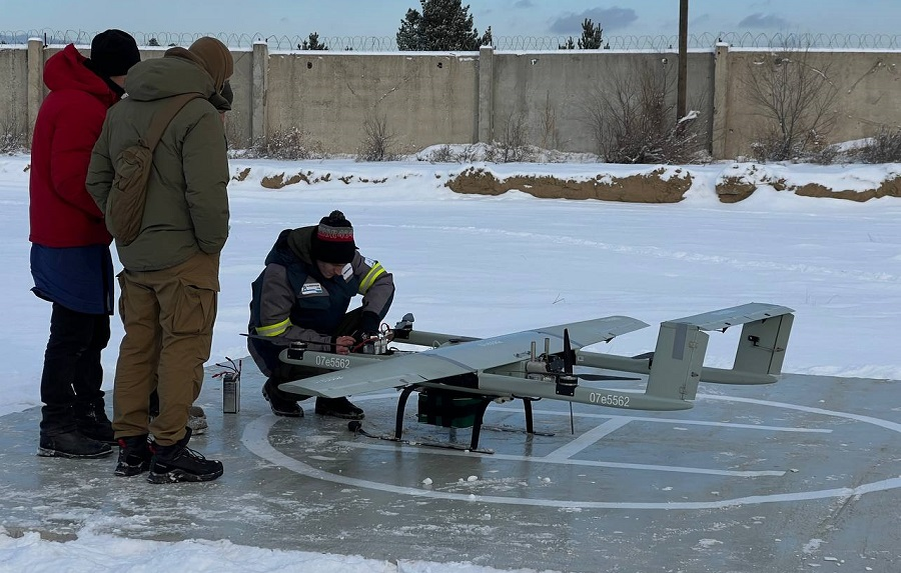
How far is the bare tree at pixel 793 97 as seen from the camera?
32.6m

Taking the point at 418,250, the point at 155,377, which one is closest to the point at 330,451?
the point at 155,377

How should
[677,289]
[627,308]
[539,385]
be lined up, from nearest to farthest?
[539,385], [627,308], [677,289]

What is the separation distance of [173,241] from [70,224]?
846 millimetres

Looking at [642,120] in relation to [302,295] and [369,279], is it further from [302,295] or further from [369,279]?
[302,295]

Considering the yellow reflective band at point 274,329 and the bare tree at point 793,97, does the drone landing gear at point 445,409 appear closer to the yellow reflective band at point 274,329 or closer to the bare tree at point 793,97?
the yellow reflective band at point 274,329

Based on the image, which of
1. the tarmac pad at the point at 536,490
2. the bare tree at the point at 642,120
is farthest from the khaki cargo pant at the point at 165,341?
the bare tree at the point at 642,120

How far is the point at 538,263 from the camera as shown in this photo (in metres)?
16.0

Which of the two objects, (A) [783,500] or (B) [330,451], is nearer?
(A) [783,500]

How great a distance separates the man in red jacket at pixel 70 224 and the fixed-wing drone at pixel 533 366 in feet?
4.10

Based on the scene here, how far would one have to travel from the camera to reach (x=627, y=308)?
1191 cm

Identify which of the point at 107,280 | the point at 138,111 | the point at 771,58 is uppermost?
the point at 771,58

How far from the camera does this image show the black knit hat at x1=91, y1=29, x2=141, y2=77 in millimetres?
5895

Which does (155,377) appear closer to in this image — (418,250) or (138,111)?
(138,111)

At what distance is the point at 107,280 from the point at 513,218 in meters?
16.1
